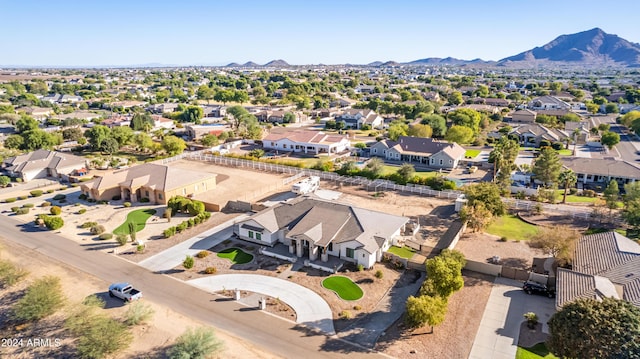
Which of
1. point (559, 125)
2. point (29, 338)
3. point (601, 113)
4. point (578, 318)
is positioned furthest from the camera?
point (601, 113)

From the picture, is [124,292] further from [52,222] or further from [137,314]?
[52,222]

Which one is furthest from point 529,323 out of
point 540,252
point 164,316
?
point 164,316

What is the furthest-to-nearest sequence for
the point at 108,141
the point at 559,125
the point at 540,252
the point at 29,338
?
1. the point at 559,125
2. the point at 108,141
3. the point at 540,252
4. the point at 29,338

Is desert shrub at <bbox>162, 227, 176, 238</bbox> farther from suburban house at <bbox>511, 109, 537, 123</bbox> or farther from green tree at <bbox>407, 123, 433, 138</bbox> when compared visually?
suburban house at <bbox>511, 109, 537, 123</bbox>

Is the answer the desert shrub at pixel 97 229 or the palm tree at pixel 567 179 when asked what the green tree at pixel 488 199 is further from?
the desert shrub at pixel 97 229

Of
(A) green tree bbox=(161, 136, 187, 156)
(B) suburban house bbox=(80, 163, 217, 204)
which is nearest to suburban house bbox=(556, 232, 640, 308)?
(B) suburban house bbox=(80, 163, 217, 204)

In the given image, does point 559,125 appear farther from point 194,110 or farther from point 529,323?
point 194,110
